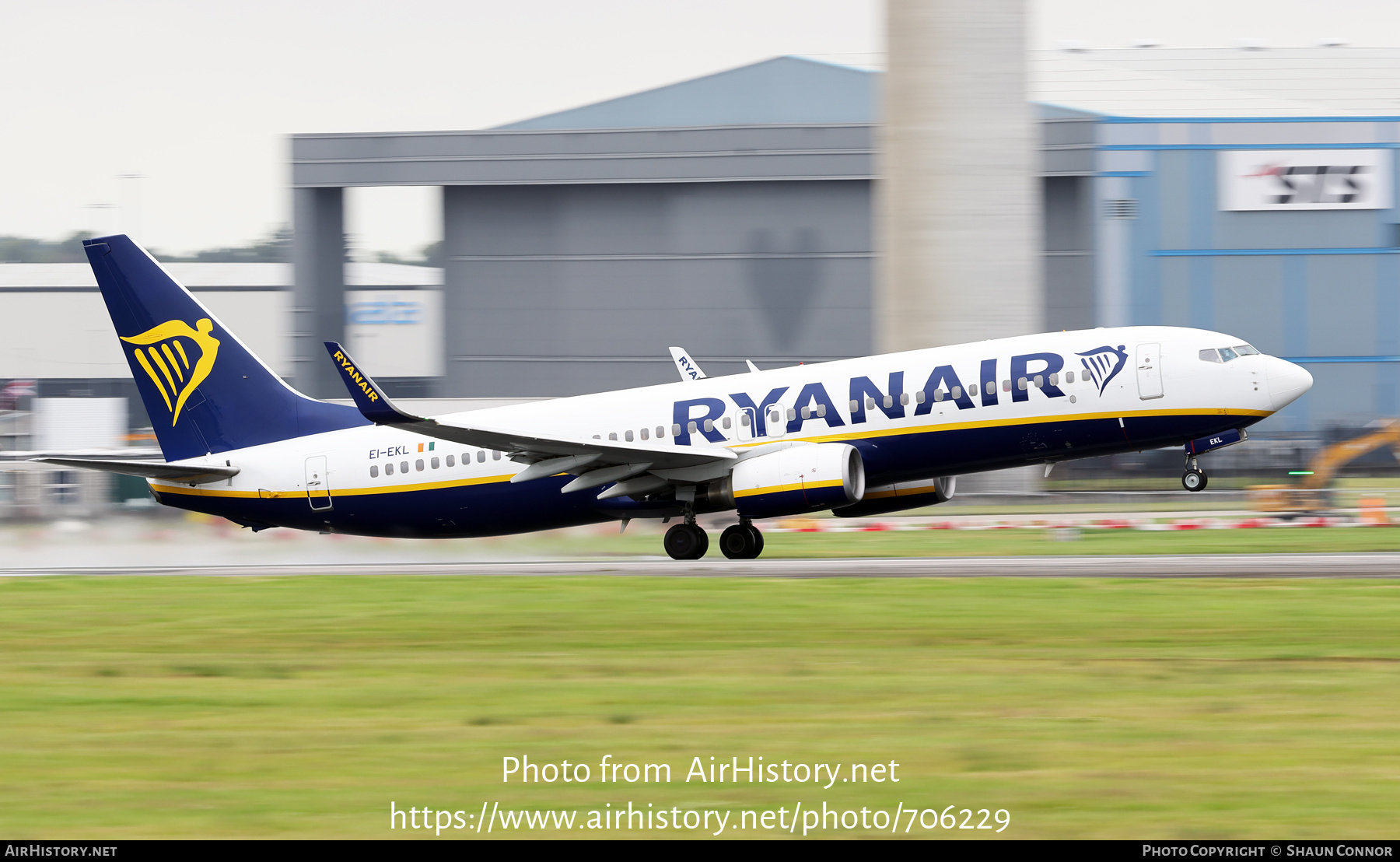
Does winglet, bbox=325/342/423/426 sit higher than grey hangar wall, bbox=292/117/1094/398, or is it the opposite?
grey hangar wall, bbox=292/117/1094/398

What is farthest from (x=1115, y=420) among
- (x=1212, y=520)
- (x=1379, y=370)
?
(x=1379, y=370)

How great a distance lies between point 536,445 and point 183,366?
8.16m

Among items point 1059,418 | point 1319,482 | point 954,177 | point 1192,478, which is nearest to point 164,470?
point 1059,418

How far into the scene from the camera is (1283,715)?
1245 centimetres

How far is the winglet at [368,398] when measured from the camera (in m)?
23.0

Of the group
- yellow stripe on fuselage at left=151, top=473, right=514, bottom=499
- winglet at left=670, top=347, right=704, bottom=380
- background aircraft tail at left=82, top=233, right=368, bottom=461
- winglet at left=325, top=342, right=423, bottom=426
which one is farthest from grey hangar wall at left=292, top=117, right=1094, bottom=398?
winglet at left=325, top=342, right=423, bottom=426

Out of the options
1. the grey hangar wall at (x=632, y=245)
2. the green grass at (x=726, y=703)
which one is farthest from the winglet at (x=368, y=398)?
the grey hangar wall at (x=632, y=245)

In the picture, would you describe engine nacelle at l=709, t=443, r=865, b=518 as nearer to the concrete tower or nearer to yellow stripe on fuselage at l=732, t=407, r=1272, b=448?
yellow stripe on fuselage at l=732, t=407, r=1272, b=448

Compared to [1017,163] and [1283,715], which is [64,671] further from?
[1017,163]

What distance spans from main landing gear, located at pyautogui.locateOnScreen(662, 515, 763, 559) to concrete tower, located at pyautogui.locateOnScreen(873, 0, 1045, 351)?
56.5 feet

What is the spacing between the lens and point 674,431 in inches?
1058

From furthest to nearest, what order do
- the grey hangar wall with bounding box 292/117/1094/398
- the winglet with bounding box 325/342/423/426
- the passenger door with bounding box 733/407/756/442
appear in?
the grey hangar wall with bounding box 292/117/1094/398 → the passenger door with bounding box 733/407/756/442 → the winglet with bounding box 325/342/423/426

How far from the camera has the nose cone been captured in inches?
1004

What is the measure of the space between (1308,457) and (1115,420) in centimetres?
3407
